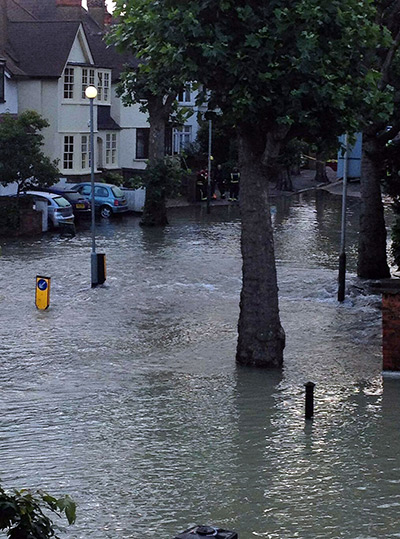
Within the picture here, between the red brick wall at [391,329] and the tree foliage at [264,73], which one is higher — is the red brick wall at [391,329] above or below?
below

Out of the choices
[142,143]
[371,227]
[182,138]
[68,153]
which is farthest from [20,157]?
[182,138]

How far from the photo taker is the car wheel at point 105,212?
45.7 meters

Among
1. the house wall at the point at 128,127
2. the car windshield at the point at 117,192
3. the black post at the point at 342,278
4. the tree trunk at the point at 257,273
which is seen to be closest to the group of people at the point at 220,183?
the house wall at the point at 128,127

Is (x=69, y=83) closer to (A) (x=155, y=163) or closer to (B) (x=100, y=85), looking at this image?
(B) (x=100, y=85)

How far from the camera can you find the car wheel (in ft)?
150

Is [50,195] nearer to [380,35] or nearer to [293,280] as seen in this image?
[293,280]

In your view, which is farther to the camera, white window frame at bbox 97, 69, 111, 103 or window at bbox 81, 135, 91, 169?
white window frame at bbox 97, 69, 111, 103

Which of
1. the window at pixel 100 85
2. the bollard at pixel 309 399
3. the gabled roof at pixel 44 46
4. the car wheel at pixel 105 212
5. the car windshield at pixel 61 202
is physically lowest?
the bollard at pixel 309 399

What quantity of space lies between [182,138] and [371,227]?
116ft

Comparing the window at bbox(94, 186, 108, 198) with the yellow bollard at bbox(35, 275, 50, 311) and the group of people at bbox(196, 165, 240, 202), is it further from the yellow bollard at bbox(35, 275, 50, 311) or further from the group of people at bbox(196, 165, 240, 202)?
the yellow bollard at bbox(35, 275, 50, 311)

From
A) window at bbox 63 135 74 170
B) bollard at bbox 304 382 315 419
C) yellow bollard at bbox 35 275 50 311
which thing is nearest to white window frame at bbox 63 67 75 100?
window at bbox 63 135 74 170

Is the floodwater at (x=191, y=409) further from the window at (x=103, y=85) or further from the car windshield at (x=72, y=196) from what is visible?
the window at (x=103, y=85)

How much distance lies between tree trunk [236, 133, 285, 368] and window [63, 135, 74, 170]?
106 feet

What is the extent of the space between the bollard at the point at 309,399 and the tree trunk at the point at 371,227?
1383 centimetres
